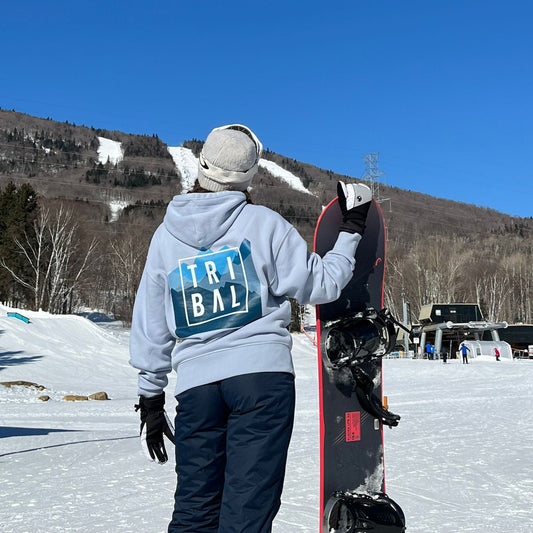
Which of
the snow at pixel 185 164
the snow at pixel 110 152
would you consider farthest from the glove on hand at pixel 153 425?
the snow at pixel 110 152

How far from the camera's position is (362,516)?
8.36 ft

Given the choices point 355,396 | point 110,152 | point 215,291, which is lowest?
point 355,396

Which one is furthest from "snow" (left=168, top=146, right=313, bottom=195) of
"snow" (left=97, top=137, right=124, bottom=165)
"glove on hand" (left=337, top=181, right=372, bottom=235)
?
"glove on hand" (left=337, top=181, right=372, bottom=235)

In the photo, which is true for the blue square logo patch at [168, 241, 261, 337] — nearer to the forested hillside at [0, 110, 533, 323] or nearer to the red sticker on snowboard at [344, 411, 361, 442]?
the red sticker on snowboard at [344, 411, 361, 442]

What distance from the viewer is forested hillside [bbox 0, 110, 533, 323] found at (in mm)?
39469

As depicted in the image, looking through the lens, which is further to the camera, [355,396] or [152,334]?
[355,396]

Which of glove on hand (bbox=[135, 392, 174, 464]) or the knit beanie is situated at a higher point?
the knit beanie

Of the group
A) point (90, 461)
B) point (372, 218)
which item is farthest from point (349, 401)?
point (90, 461)

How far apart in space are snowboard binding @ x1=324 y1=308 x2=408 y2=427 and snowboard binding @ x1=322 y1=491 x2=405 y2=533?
14.8 inches

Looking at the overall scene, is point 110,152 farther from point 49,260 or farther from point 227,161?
point 227,161

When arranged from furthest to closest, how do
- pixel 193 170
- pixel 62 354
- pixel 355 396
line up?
pixel 193 170, pixel 62 354, pixel 355 396

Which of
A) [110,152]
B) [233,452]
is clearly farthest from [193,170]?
[233,452]

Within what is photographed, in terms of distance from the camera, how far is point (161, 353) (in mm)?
1952

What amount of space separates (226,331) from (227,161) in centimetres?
55
